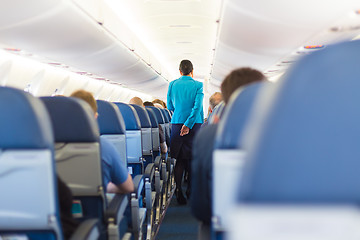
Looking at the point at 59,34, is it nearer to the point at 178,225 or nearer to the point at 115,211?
the point at 178,225

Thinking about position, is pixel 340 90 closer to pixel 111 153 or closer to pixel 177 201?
pixel 111 153

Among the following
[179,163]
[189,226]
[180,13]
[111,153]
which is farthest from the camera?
[180,13]

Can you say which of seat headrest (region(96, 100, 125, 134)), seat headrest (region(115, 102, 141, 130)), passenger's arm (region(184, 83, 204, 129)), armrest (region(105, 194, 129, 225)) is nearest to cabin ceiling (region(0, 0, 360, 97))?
passenger's arm (region(184, 83, 204, 129))

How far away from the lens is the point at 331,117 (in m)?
0.85

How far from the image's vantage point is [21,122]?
1561 mm

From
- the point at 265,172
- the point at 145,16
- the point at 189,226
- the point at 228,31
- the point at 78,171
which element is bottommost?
the point at 189,226

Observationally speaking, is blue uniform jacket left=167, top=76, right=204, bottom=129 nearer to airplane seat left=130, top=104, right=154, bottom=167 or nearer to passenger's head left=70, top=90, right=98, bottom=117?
airplane seat left=130, top=104, right=154, bottom=167

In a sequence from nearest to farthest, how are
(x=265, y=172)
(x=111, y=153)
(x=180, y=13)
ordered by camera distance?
(x=265, y=172) → (x=111, y=153) → (x=180, y=13)

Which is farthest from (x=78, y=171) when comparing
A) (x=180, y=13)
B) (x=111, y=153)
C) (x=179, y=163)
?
(x=180, y=13)

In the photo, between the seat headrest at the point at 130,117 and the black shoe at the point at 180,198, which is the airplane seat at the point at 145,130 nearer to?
the seat headrest at the point at 130,117

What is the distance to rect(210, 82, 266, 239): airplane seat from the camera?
57.1 inches

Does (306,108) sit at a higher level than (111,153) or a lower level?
higher

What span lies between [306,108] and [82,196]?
67.2 inches

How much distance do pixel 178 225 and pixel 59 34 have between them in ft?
9.35
